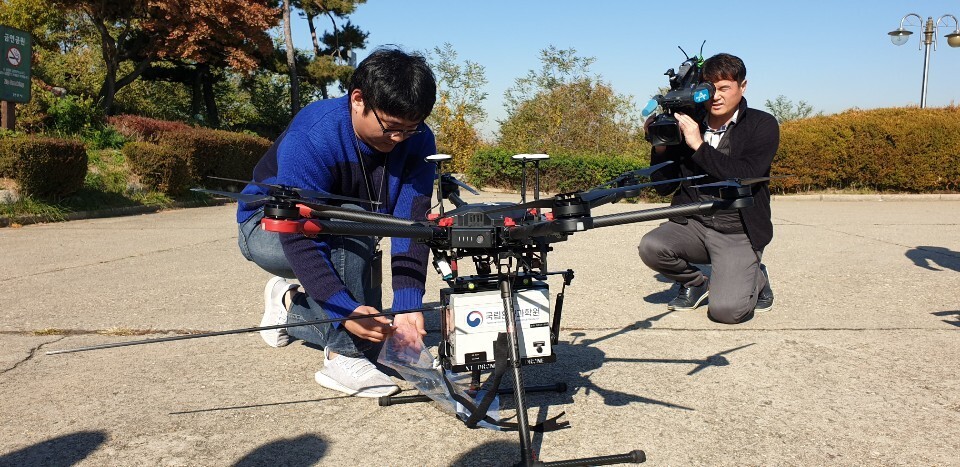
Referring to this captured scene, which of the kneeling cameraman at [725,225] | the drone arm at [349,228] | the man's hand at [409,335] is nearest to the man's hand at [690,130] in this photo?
the kneeling cameraman at [725,225]

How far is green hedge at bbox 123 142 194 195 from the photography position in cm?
1328

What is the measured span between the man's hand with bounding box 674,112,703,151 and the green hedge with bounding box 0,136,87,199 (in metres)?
9.44

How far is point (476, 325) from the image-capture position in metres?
2.28

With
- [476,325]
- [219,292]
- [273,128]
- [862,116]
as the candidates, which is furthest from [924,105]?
[273,128]

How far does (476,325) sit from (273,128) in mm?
30112

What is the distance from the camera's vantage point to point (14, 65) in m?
12.8

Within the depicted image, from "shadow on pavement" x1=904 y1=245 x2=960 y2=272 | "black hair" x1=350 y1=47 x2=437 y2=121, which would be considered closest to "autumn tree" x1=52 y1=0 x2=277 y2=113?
"shadow on pavement" x1=904 y1=245 x2=960 y2=272

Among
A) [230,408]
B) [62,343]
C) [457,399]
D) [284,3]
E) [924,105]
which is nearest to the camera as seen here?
[457,399]

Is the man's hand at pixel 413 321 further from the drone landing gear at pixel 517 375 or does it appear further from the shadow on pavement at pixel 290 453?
the drone landing gear at pixel 517 375

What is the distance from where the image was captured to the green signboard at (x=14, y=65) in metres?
12.5

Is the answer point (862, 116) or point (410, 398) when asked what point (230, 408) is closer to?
point (410, 398)

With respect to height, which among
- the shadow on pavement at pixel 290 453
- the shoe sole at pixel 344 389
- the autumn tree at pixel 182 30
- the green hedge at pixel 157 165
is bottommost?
the shadow on pavement at pixel 290 453

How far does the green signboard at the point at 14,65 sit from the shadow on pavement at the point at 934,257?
13.3 m

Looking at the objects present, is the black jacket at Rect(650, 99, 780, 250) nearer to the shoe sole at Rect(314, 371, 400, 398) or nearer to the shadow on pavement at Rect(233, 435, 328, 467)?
the shoe sole at Rect(314, 371, 400, 398)
